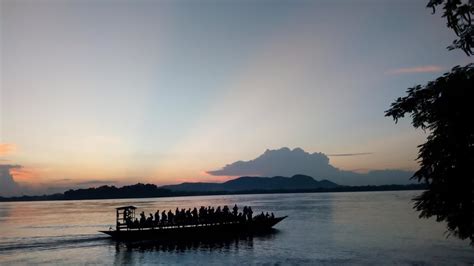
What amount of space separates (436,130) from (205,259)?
28.9 meters

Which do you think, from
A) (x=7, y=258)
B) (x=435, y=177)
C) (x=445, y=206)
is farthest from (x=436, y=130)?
(x=7, y=258)

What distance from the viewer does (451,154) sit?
27.7 ft

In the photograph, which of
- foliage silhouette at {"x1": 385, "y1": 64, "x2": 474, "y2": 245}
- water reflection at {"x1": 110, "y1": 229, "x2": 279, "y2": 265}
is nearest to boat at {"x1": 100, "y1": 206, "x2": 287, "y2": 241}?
water reflection at {"x1": 110, "y1": 229, "x2": 279, "y2": 265}

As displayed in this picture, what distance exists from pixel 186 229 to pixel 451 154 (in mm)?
39929

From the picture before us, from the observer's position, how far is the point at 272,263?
3297cm

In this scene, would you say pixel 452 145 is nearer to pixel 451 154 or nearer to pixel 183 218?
pixel 451 154

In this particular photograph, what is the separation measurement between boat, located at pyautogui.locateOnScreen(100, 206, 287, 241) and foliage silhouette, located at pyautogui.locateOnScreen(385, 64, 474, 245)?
1506 inches

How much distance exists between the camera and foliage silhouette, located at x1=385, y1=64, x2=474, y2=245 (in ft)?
27.2

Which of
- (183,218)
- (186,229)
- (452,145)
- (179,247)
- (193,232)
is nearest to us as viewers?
(452,145)

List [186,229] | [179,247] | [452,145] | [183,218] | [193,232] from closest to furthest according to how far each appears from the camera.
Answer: [452,145] → [179,247] → [186,229] → [193,232] → [183,218]

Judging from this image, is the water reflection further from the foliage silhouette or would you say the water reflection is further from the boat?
the foliage silhouette

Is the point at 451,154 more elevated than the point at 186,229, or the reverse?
the point at 451,154

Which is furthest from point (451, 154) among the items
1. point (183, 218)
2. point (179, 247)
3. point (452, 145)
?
point (183, 218)

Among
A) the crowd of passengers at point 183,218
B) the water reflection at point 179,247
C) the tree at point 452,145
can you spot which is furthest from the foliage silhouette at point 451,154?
the crowd of passengers at point 183,218
